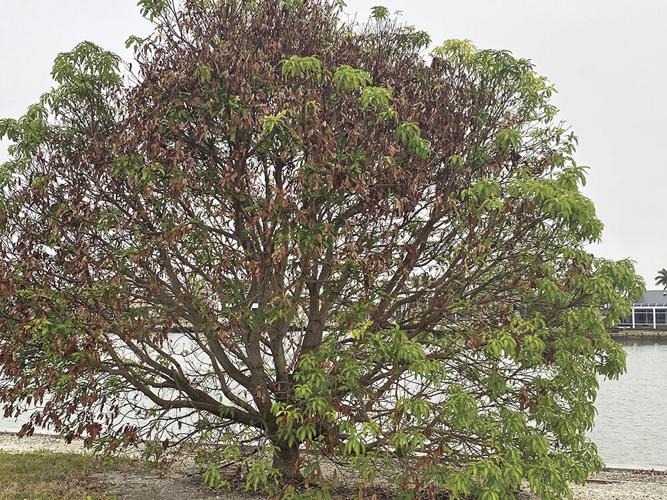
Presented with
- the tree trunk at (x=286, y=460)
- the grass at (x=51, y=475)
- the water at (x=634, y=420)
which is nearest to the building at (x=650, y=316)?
the water at (x=634, y=420)

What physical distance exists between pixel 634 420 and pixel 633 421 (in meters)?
0.19

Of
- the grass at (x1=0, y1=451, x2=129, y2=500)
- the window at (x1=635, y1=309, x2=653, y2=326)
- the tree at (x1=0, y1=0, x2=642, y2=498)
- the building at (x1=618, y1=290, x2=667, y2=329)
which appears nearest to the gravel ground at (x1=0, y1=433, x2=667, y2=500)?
the grass at (x1=0, y1=451, x2=129, y2=500)

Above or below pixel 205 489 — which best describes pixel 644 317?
above

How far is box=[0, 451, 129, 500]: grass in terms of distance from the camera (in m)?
8.39

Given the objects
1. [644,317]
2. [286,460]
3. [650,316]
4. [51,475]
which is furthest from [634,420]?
[650,316]

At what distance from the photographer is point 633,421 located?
20953 millimetres

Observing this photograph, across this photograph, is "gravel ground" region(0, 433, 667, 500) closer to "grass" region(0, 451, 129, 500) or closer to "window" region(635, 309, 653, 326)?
"grass" region(0, 451, 129, 500)

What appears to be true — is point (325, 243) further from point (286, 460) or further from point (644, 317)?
point (644, 317)

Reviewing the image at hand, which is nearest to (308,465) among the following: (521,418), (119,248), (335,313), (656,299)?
(335,313)

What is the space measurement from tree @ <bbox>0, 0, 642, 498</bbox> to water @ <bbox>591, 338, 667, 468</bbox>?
7304 mm

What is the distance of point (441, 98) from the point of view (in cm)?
759

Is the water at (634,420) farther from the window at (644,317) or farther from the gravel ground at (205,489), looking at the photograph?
the window at (644,317)

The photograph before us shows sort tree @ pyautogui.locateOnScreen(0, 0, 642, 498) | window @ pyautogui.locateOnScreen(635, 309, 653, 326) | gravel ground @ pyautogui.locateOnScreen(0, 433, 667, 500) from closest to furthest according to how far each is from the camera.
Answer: tree @ pyautogui.locateOnScreen(0, 0, 642, 498) < gravel ground @ pyautogui.locateOnScreen(0, 433, 667, 500) < window @ pyautogui.locateOnScreen(635, 309, 653, 326)

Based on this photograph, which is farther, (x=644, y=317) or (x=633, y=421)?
(x=644, y=317)
